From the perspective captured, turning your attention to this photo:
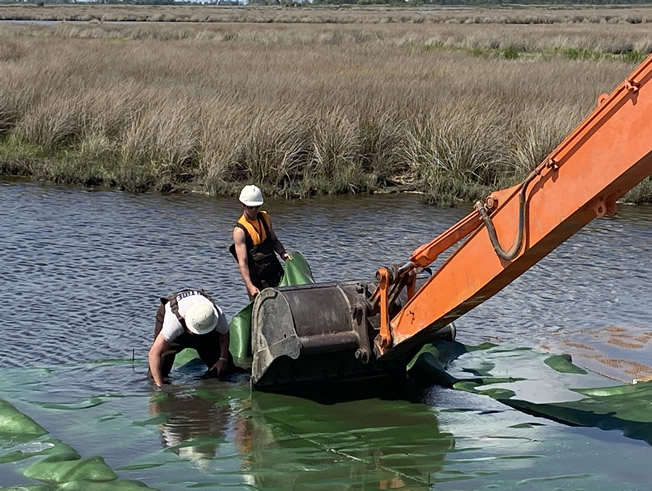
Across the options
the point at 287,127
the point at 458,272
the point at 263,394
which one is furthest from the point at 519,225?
the point at 287,127

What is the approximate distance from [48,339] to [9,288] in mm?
1935

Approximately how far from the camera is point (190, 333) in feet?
27.9

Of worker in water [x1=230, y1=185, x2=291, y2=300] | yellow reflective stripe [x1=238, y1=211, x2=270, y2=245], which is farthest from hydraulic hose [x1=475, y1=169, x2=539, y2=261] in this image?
yellow reflective stripe [x1=238, y1=211, x2=270, y2=245]

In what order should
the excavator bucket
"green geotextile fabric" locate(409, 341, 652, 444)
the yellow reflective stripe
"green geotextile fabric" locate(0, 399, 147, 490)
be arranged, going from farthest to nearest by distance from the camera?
the yellow reflective stripe
the excavator bucket
"green geotextile fabric" locate(409, 341, 652, 444)
"green geotextile fabric" locate(0, 399, 147, 490)

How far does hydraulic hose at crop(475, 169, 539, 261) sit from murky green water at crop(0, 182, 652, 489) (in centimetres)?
138

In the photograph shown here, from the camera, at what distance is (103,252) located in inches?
527

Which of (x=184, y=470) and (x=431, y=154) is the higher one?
(x=431, y=154)

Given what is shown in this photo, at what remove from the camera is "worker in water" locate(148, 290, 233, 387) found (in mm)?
8281

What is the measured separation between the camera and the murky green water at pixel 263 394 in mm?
6797

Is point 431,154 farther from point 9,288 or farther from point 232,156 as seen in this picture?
point 9,288

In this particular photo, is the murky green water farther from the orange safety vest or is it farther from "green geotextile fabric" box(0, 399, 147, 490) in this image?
the orange safety vest

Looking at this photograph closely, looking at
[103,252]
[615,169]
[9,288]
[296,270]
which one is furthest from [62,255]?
[615,169]

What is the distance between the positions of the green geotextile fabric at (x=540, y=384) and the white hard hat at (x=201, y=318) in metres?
1.75

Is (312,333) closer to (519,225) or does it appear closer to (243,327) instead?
(243,327)
